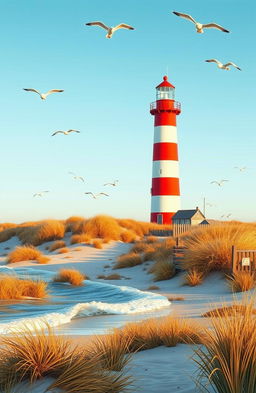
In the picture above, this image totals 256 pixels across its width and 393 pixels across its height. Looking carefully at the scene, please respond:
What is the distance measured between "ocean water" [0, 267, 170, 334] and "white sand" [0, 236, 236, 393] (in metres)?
0.30

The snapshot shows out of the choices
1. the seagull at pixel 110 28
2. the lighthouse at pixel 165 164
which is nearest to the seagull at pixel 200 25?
the seagull at pixel 110 28

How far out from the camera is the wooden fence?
51.7 ft

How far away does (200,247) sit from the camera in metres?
17.5

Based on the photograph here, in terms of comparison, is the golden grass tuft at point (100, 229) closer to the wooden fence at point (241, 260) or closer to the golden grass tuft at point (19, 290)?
the golden grass tuft at point (19, 290)

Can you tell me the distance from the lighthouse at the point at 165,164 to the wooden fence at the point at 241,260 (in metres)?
22.5

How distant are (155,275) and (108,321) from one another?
842 cm

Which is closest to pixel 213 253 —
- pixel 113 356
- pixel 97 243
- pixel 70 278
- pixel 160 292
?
pixel 160 292

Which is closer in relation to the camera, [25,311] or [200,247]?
[25,311]

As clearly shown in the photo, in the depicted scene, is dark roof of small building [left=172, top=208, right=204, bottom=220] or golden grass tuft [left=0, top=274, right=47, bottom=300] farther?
dark roof of small building [left=172, top=208, right=204, bottom=220]

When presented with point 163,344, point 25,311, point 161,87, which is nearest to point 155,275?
point 25,311

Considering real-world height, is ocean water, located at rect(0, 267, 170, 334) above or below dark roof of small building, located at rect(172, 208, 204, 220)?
below

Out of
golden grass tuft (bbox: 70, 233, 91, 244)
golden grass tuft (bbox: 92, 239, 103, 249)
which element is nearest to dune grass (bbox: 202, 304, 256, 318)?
golden grass tuft (bbox: 92, 239, 103, 249)

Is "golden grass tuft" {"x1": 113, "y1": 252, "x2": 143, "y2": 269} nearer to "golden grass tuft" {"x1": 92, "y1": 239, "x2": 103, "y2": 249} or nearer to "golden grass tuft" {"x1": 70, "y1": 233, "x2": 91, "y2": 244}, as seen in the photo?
"golden grass tuft" {"x1": 92, "y1": 239, "x2": 103, "y2": 249}

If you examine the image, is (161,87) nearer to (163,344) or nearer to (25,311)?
(25,311)
